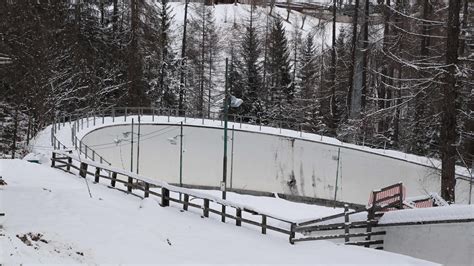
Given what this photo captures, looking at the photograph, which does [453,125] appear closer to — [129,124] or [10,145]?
[129,124]

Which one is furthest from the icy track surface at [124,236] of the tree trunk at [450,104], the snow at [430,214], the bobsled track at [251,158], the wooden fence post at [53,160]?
the bobsled track at [251,158]

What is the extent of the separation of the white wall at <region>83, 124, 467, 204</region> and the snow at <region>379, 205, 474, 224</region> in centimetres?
1843

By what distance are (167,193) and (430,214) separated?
7580 mm

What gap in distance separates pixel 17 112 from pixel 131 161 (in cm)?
733

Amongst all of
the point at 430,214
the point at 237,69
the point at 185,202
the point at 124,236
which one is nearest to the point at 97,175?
the point at 185,202

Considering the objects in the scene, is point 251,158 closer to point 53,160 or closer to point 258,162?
point 258,162

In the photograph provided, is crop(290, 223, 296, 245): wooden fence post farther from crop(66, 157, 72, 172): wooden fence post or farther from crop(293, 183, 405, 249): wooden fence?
crop(66, 157, 72, 172): wooden fence post

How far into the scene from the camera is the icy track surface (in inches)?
399

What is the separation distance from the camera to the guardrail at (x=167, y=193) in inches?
601

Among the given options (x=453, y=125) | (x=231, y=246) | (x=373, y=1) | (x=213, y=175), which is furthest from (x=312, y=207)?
(x=373, y=1)

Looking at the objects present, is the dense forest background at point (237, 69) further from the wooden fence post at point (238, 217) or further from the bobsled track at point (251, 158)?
the wooden fence post at point (238, 217)

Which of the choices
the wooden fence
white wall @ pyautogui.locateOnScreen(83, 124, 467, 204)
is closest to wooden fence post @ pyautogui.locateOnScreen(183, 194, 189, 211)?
the wooden fence

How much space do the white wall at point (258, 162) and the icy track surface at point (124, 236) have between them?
1664cm

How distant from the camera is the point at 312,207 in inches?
1168
